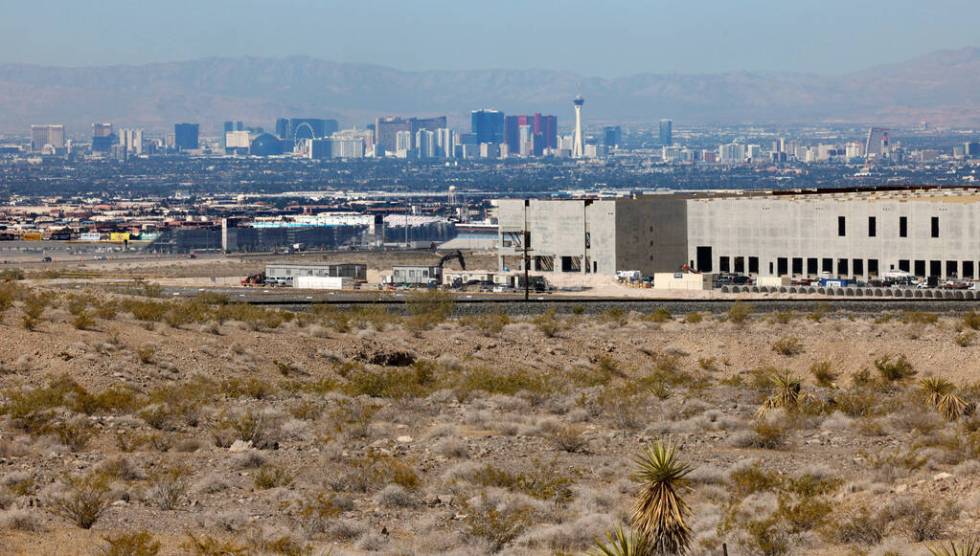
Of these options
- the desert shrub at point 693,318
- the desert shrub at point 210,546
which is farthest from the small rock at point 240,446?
the desert shrub at point 693,318

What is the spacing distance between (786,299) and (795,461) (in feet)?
141

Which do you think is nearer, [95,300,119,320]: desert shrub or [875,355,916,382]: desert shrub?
[875,355,916,382]: desert shrub

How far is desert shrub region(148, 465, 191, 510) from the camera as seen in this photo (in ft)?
81.1

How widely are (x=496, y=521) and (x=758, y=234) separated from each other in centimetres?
6852

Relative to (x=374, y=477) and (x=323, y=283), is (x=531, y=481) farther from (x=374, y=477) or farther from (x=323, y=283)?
(x=323, y=283)

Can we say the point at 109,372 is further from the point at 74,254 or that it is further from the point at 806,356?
the point at 74,254

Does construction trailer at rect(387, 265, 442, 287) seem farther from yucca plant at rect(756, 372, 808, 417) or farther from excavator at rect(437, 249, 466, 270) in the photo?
yucca plant at rect(756, 372, 808, 417)

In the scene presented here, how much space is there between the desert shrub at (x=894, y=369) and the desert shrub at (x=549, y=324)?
1070 cm

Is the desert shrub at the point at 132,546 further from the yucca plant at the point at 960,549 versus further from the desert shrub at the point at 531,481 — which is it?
the yucca plant at the point at 960,549

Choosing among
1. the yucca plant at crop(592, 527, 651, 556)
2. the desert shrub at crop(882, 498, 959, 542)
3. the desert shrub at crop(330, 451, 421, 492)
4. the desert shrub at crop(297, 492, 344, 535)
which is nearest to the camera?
the yucca plant at crop(592, 527, 651, 556)

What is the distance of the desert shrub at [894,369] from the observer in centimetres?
4203

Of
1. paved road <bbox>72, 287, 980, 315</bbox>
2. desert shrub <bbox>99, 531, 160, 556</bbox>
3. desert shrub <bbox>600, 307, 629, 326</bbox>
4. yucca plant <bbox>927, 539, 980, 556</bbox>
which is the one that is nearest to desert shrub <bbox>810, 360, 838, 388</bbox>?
desert shrub <bbox>600, 307, 629, 326</bbox>

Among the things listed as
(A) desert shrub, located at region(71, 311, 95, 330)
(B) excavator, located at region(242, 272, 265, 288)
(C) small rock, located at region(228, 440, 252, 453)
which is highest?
(A) desert shrub, located at region(71, 311, 95, 330)

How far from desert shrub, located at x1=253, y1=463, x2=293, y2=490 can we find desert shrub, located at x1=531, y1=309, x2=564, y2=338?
23260 millimetres
